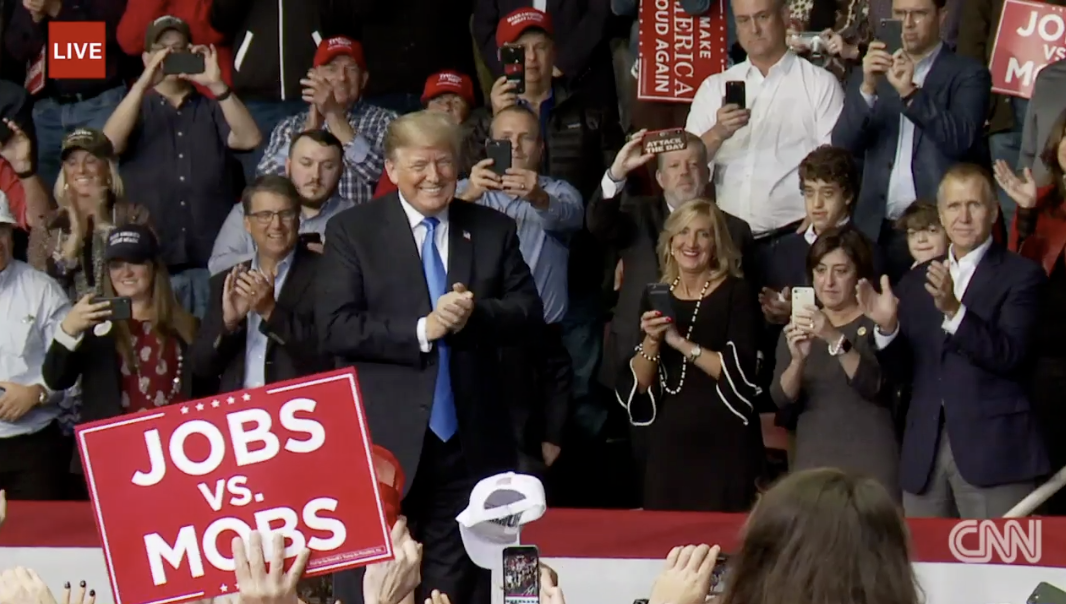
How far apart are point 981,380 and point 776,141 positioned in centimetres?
172

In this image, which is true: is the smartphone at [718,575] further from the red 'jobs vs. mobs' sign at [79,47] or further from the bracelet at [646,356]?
the red 'jobs vs. mobs' sign at [79,47]

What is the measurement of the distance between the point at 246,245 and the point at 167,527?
4.53 metres

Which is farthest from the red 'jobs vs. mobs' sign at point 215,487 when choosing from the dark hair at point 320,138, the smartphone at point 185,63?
the smartphone at point 185,63

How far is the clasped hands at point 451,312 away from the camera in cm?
641

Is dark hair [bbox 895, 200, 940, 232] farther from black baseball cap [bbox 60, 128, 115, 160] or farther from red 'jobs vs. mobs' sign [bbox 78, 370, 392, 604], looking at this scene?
red 'jobs vs. mobs' sign [bbox 78, 370, 392, 604]

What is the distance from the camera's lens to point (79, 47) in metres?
9.80

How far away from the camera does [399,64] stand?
31.9ft

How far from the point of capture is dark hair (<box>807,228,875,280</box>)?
768 centimetres

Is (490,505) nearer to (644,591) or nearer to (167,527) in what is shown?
(167,527)

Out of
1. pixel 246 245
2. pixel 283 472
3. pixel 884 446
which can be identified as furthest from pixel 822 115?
pixel 283 472

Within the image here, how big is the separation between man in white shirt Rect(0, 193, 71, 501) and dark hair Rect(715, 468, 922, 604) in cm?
553

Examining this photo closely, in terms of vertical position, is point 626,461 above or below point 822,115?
below

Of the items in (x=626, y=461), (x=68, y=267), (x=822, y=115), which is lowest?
(x=626, y=461)

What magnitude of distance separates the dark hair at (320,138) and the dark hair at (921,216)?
2.60m
